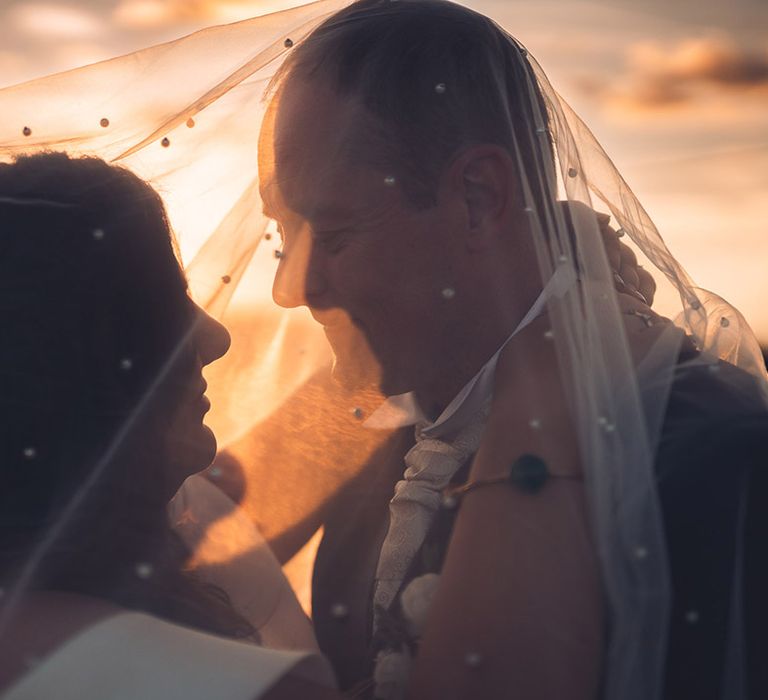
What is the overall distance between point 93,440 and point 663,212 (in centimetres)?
114

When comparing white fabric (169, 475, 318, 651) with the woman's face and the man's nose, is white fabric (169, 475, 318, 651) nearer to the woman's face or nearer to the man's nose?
the woman's face

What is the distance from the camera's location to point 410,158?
1.37 meters

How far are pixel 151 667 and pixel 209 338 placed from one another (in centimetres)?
52

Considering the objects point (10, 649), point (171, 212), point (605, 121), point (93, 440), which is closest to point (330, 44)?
point (171, 212)

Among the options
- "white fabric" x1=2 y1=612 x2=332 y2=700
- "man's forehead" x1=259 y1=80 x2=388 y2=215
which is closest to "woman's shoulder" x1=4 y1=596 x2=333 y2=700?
"white fabric" x1=2 y1=612 x2=332 y2=700

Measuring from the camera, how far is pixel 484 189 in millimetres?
1409

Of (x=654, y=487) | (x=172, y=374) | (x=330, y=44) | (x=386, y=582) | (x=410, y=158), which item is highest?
(x=330, y=44)

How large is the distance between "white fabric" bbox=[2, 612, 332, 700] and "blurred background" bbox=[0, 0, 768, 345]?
1034 mm

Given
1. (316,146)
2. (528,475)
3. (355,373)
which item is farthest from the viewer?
(355,373)

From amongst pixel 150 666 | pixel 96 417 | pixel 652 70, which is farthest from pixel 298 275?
pixel 652 70

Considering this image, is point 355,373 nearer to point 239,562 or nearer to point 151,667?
point 239,562

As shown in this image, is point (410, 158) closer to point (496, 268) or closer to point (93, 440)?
point (496, 268)

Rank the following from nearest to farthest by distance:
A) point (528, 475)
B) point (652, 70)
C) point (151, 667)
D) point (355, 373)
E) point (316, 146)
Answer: point (151, 667), point (528, 475), point (316, 146), point (355, 373), point (652, 70)

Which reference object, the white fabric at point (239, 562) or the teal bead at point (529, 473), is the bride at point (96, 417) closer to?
the white fabric at point (239, 562)
